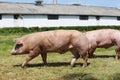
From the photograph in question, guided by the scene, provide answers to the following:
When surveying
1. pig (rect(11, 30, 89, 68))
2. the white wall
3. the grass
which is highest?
pig (rect(11, 30, 89, 68))

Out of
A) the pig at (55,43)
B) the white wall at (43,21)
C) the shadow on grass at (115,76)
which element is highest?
the pig at (55,43)

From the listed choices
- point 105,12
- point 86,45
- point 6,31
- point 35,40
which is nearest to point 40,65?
point 35,40

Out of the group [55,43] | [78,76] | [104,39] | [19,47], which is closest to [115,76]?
[78,76]

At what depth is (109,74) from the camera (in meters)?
11.8

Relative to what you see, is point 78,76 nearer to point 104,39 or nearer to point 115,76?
point 115,76

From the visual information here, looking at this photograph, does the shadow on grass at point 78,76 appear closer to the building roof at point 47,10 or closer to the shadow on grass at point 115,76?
the shadow on grass at point 115,76

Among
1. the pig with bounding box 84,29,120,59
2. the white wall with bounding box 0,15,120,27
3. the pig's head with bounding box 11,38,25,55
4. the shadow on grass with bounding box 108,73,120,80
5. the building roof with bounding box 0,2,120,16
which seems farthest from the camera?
the building roof with bounding box 0,2,120,16

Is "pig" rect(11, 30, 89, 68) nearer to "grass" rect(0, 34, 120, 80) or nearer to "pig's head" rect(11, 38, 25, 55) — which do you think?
"pig's head" rect(11, 38, 25, 55)

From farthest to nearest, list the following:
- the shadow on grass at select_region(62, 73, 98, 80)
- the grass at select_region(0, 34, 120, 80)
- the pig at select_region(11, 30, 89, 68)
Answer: the pig at select_region(11, 30, 89, 68)
the grass at select_region(0, 34, 120, 80)
the shadow on grass at select_region(62, 73, 98, 80)

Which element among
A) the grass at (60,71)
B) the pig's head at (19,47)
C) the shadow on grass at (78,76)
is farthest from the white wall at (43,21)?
the shadow on grass at (78,76)

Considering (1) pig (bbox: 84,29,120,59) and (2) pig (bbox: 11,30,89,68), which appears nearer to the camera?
(2) pig (bbox: 11,30,89,68)

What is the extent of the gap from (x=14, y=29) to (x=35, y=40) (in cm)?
3025

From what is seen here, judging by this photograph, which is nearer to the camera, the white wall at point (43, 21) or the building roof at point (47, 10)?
the white wall at point (43, 21)

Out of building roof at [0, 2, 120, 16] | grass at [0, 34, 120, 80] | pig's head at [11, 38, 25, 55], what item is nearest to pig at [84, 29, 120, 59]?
grass at [0, 34, 120, 80]
